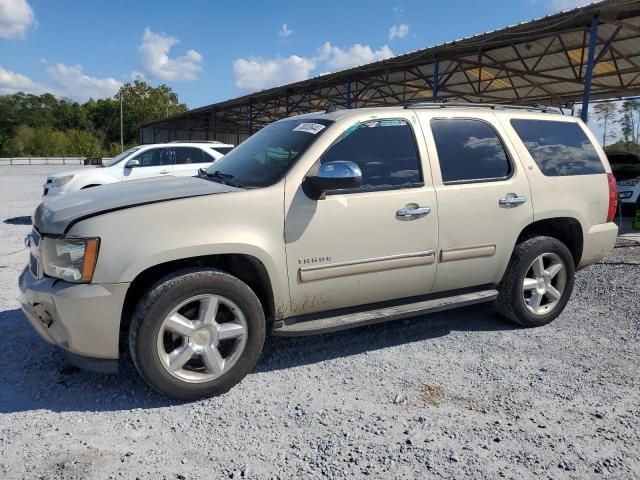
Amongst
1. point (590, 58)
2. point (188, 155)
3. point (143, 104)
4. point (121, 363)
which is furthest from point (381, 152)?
point (143, 104)

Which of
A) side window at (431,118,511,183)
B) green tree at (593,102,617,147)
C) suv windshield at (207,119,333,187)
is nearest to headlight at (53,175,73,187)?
suv windshield at (207,119,333,187)

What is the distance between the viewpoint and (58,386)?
318 cm

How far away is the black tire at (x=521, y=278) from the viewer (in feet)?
13.6

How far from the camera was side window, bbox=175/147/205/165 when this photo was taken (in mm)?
10898

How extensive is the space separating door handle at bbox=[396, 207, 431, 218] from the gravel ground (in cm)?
105

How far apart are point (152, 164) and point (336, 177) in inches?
328

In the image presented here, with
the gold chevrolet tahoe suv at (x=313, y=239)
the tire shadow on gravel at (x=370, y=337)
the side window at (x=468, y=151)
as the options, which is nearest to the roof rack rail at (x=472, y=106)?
the gold chevrolet tahoe suv at (x=313, y=239)

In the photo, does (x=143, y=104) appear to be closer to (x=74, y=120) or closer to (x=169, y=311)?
(x=74, y=120)

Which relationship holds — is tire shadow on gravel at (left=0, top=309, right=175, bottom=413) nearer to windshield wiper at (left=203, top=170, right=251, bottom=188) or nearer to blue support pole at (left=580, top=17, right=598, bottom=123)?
windshield wiper at (left=203, top=170, right=251, bottom=188)

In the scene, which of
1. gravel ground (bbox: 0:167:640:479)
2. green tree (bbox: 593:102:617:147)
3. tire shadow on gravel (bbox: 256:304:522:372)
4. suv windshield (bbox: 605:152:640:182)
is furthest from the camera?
green tree (bbox: 593:102:617:147)

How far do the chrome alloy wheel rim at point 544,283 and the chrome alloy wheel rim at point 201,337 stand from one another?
248cm

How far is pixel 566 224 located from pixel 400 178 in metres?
1.88

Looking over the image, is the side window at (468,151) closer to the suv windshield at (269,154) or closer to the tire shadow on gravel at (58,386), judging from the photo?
the suv windshield at (269,154)

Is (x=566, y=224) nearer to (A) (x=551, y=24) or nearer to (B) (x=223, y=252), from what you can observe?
(B) (x=223, y=252)
